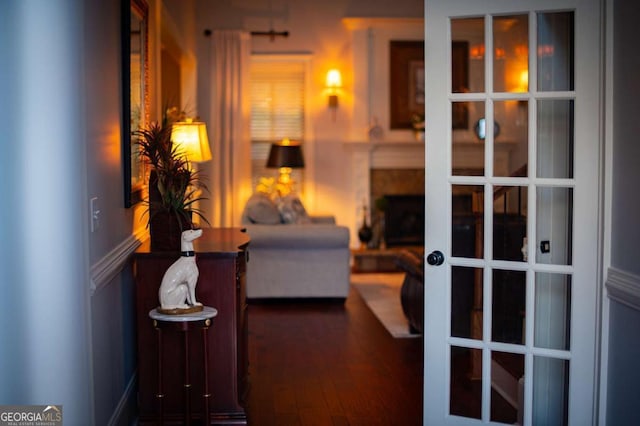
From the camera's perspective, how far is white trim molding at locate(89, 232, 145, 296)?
3.29 meters

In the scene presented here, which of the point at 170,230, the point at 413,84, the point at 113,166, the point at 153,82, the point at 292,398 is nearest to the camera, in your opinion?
the point at 113,166

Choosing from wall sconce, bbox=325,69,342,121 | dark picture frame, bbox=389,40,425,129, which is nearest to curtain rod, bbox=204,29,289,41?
wall sconce, bbox=325,69,342,121

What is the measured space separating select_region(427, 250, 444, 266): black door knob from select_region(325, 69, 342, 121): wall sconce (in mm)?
6465

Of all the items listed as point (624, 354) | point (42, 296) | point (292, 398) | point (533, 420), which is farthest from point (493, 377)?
point (42, 296)

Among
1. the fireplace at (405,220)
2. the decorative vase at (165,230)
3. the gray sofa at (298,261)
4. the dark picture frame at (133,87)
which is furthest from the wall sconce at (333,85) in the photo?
the decorative vase at (165,230)

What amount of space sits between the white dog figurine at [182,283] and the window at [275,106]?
6.38 m

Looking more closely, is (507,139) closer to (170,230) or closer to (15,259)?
(170,230)

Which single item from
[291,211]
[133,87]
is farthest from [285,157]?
[133,87]

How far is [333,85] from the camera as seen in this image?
975 centimetres

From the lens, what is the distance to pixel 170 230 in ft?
13.3

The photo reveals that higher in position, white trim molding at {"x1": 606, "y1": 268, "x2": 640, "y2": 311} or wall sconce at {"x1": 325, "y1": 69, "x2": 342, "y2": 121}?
wall sconce at {"x1": 325, "y1": 69, "x2": 342, "y2": 121}

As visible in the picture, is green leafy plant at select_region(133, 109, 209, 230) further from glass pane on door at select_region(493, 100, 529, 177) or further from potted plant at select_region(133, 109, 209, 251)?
glass pane on door at select_region(493, 100, 529, 177)

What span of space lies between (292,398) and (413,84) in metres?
5.98

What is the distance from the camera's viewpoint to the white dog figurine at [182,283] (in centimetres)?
361
